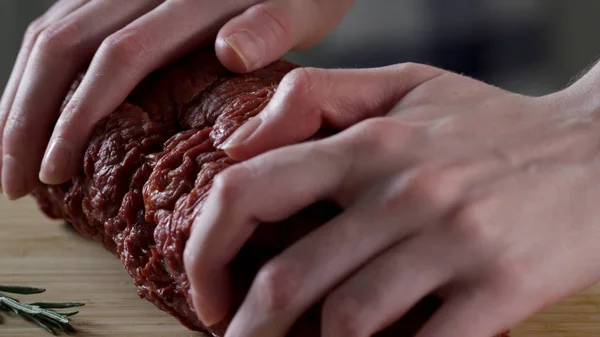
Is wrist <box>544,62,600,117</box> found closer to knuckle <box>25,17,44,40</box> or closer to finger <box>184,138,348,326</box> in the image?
finger <box>184,138,348,326</box>

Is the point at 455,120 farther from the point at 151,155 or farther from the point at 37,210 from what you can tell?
the point at 37,210

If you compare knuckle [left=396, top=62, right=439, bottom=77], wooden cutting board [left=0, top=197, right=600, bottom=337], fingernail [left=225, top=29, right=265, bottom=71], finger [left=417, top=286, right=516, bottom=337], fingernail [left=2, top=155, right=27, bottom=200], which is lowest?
wooden cutting board [left=0, top=197, right=600, bottom=337]

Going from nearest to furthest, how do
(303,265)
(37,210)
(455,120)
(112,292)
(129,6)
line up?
(303,265), (455,120), (112,292), (129,6), (37,210)

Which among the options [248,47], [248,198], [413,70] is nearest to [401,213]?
[248,198]

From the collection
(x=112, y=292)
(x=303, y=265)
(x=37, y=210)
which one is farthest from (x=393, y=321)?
(x=37, y=210)

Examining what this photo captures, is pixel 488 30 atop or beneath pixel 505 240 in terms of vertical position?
beneath

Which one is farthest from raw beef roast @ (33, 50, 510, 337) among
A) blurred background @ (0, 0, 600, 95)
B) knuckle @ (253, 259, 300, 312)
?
blurred background @ (0, 0, 600, 95)
